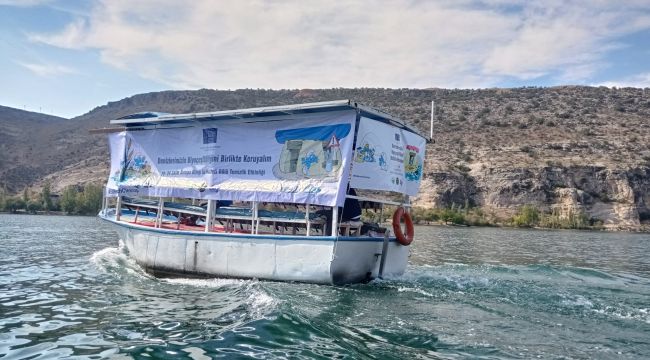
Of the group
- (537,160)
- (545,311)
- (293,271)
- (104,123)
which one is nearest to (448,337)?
(545,311)

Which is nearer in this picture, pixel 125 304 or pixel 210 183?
pixel 125 304

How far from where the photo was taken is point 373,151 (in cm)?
1548

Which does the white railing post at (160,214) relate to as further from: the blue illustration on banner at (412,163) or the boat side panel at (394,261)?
the blue illustration on banner at (412,163)

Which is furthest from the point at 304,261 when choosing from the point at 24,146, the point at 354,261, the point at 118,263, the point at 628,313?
the point at 24,146

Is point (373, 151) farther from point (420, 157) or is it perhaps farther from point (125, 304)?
point (125, 304)

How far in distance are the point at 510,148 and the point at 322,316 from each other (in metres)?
68.8

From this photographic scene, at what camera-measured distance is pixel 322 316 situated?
1102 cm

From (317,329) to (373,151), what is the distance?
22.3 ft

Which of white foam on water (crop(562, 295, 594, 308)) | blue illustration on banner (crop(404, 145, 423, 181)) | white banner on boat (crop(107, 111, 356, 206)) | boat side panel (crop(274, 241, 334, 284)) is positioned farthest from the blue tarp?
white foam on water (crop(562, 295, 594, 308))

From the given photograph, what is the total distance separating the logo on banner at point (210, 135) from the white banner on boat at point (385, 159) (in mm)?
4717

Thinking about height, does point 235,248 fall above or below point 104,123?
below

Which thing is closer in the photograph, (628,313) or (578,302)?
(628,313)

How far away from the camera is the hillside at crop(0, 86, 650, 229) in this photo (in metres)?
65.4

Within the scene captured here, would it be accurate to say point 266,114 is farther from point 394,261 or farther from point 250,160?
point 394,261
